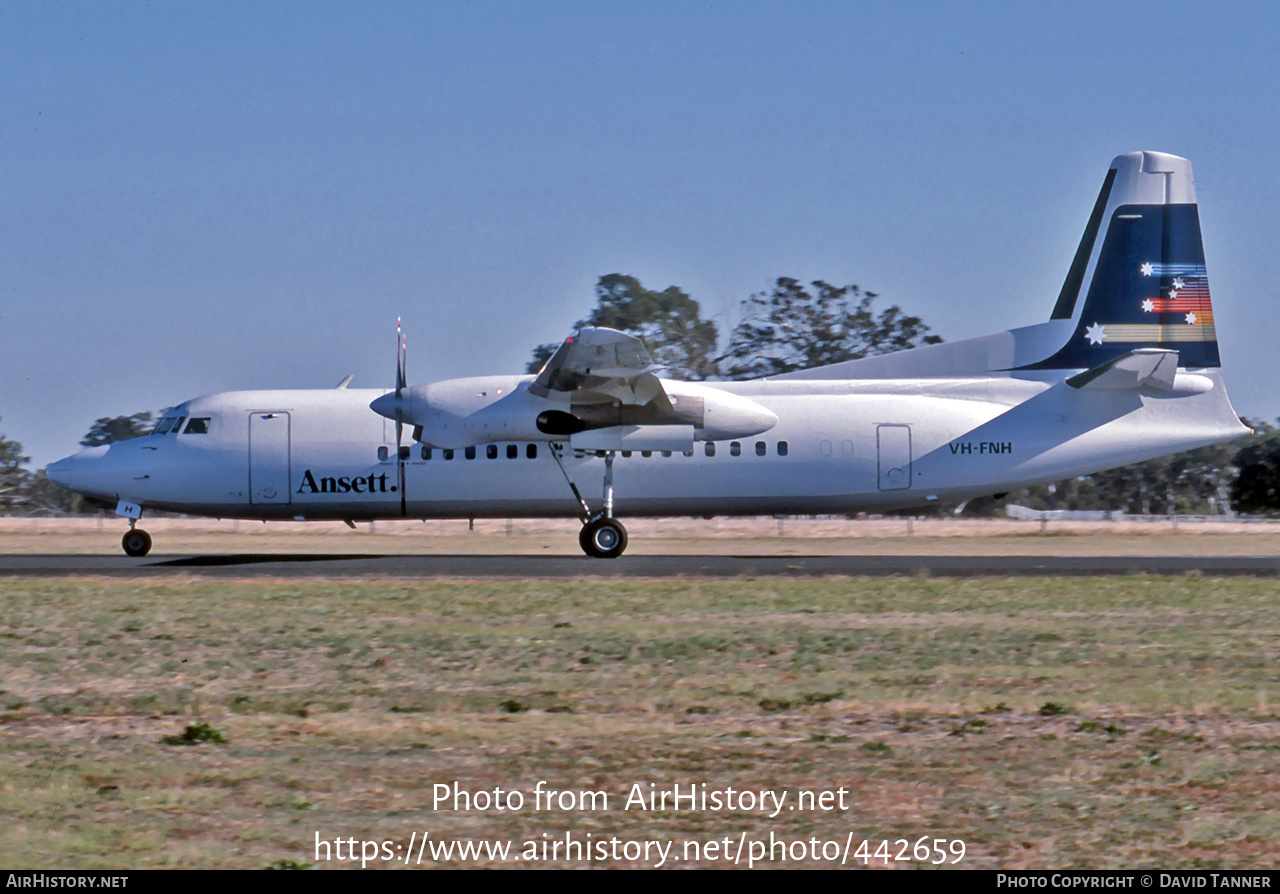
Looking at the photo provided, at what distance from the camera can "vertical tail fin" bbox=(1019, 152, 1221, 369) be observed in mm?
24938

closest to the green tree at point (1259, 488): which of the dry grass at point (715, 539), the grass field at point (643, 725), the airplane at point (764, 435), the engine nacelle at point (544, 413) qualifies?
the dry grass at point (715, 539)

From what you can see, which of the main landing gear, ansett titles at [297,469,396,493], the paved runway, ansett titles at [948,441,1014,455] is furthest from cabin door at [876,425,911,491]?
ansett titles at [297,469,396,493]

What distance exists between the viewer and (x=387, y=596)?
1656 cm

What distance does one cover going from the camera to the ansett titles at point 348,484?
2409 cm

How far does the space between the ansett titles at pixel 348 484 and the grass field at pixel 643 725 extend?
837cm

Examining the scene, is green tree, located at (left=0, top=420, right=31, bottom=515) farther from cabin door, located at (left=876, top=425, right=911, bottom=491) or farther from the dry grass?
cabin door, located at (left=876, top=425, right=911, bottom=491)

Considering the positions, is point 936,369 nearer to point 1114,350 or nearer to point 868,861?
point 1114,350

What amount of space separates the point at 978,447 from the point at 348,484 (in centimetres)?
1195

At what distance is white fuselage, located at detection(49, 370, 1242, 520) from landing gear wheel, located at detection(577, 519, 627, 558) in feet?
2.64

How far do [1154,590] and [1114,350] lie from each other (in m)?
9.26

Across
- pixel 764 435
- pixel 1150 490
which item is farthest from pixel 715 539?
pixel 1150 490

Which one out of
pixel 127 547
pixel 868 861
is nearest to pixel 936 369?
pixel 127 547
